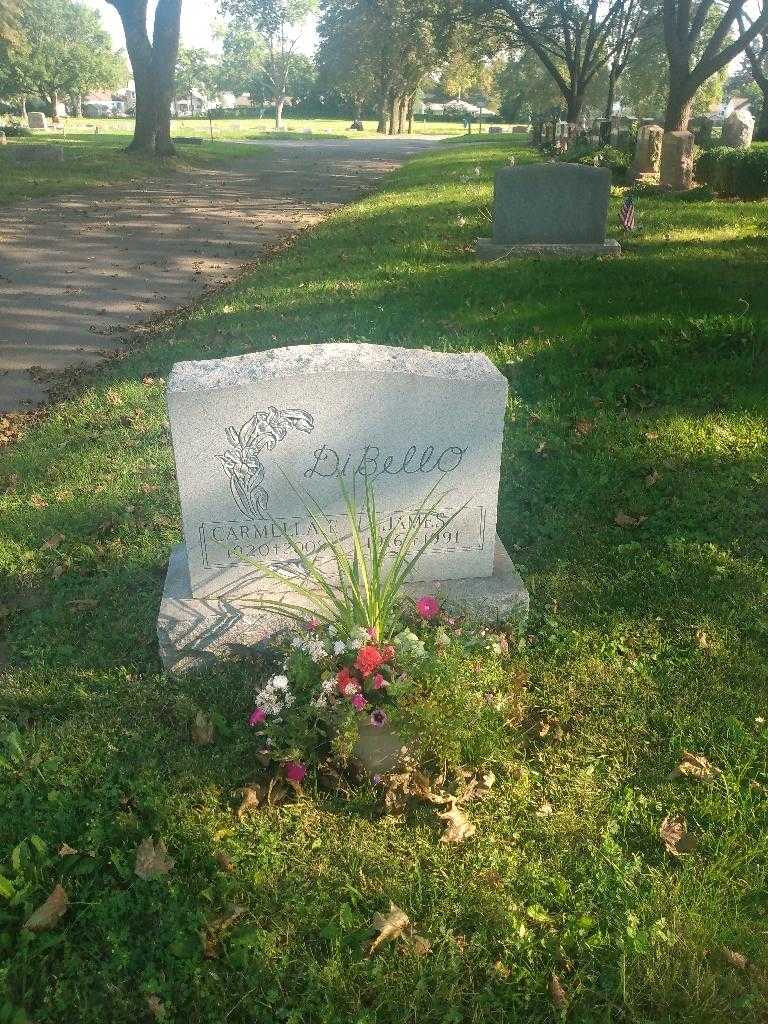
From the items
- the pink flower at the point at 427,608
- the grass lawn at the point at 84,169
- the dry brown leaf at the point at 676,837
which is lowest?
the dry brown leaf at the point at 676,837

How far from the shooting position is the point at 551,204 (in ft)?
36.1

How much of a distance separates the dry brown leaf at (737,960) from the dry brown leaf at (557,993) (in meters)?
0.50

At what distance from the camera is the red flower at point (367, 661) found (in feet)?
9.62

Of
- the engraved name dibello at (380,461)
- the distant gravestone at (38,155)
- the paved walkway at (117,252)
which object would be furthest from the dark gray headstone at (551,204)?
the distant gravestone at (38,155)

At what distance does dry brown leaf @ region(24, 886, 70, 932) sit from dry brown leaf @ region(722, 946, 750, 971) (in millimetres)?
2027

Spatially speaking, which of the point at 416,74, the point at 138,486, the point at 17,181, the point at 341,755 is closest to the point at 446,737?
the point at 341,755

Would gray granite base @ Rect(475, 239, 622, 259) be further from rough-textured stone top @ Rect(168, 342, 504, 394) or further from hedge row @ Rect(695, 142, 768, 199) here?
rough-textured stone top @ Rect(168, 342, 504, 394)

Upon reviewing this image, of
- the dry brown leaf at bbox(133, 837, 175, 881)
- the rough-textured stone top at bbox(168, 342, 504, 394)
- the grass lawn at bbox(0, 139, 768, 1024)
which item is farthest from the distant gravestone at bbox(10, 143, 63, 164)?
the dry brown leaf at bbox(133, 837, 175, 881)

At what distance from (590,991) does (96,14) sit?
13633cm

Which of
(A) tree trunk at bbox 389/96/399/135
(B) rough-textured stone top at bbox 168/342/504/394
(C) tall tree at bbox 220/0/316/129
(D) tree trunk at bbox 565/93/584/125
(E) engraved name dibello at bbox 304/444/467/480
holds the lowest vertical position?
(E) engraved name dibello at bbox 304/444/467/480

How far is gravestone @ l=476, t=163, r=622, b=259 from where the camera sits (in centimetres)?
1087

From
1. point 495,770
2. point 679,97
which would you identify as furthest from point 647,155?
point 495,770

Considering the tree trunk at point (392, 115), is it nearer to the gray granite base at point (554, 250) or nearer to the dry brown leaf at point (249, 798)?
the gray granite base at point (554, 250)

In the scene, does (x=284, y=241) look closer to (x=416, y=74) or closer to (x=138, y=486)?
(x=138, y=486)
